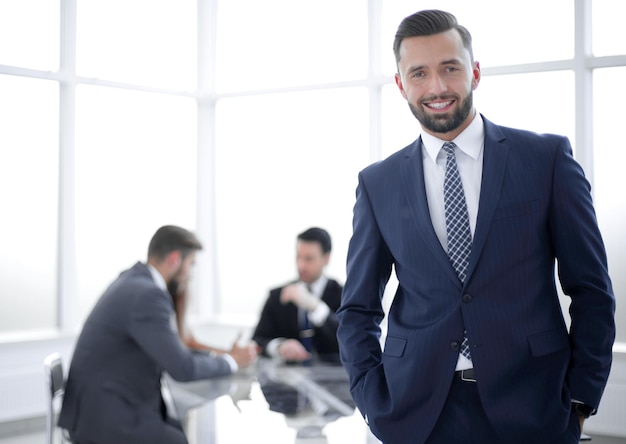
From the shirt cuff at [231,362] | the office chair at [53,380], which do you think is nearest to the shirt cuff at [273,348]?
the shirt cuff at [231,362]

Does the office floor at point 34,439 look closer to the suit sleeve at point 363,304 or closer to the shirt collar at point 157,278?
the shirt collar at point 157,278

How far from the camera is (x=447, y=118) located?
A: 1.55 meters

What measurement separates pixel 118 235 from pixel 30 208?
2.53 feet

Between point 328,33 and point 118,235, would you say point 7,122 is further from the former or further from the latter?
point 328,33

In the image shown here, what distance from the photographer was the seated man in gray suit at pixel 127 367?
2713 mm

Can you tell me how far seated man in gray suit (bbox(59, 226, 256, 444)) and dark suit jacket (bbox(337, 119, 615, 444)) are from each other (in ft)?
4.44

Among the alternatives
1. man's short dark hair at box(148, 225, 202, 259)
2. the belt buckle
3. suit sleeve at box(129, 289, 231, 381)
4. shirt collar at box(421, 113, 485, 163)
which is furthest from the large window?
the belt buckle

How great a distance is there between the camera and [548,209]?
4.87 ft

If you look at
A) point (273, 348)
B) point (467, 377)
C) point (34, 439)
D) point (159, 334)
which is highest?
point (467, 377)

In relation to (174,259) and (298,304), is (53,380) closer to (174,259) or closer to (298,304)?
(174,259)

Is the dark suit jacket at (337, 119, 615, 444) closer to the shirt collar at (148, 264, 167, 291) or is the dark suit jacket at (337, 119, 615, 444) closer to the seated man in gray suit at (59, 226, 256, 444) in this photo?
the seated man in gray suit at (59, 226, 256, 444)

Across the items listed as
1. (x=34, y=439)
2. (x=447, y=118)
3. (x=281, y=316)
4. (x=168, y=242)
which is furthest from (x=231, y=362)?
(x=34, y=439)

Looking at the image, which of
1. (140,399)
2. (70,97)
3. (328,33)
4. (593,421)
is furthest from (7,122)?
(593,421)

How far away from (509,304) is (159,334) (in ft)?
5.62
